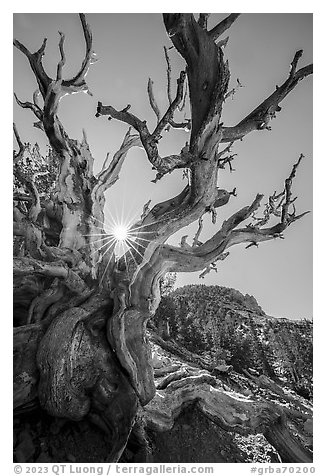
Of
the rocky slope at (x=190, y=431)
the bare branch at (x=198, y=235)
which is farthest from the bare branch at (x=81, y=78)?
the rocky slope at (x=190, y=431)

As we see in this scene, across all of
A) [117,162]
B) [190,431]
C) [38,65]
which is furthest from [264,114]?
[190,431]

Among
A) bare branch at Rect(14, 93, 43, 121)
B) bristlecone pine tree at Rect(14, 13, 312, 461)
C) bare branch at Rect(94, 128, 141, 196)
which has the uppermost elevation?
bare branch at Rect(14, 93, 43, 121)

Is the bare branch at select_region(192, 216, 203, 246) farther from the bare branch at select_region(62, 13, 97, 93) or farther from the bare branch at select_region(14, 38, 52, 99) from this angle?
the bare branch at select_region(14, 38, 52, 99)

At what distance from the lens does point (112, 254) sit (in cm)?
400

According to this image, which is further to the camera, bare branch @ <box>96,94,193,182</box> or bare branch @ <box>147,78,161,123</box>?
bare branch @ <box>147,78,161,123</box>

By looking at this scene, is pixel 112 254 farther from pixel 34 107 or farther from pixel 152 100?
pixel 34 107

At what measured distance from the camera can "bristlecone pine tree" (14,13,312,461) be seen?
266cm

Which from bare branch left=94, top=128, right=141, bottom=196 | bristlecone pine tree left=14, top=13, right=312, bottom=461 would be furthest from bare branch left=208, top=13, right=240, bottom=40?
bare branch left=94, top=128, right=141, bottom=196

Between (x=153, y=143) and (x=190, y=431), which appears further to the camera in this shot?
(x=190, y=431)

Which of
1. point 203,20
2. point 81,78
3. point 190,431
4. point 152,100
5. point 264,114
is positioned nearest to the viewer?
point 203,20

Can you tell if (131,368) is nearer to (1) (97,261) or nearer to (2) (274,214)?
(1) (97,261)

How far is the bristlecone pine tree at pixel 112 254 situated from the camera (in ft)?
8.74

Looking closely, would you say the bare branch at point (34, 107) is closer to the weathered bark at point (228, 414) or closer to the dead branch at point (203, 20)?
the dead branch at point (203, 20)
